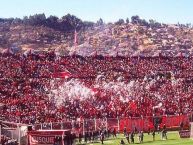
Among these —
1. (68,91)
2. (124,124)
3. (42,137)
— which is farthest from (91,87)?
(42,137)

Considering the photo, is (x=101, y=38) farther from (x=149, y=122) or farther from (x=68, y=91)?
(x=149, y=122)

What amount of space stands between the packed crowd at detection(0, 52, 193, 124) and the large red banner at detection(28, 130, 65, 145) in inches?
417

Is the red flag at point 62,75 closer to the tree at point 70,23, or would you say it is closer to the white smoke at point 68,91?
the white smoke at point 68,91

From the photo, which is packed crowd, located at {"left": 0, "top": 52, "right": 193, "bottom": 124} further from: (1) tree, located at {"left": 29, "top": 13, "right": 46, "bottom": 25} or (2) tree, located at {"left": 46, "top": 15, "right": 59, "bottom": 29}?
(1) tree, located at {"left": 29, "top": 13, "right": 46, "bottom": 25}

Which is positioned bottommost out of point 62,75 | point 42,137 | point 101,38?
point 42,137

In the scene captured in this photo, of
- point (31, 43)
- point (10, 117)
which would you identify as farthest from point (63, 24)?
point (10, 117)

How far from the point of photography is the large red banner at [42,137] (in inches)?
1533

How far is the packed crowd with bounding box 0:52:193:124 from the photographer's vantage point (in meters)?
57.1

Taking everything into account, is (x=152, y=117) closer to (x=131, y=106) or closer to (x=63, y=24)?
(x=131, y=106)

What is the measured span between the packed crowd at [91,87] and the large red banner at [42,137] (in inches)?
417

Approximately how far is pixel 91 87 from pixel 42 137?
2939 centimetres

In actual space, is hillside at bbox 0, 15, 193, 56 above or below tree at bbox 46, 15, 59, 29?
below

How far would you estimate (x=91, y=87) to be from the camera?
68.6 m

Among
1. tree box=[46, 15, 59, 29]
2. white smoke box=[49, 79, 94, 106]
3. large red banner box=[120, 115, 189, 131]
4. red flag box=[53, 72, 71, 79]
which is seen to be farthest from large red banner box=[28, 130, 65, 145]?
tree box=[46, 15, 59, 29]
